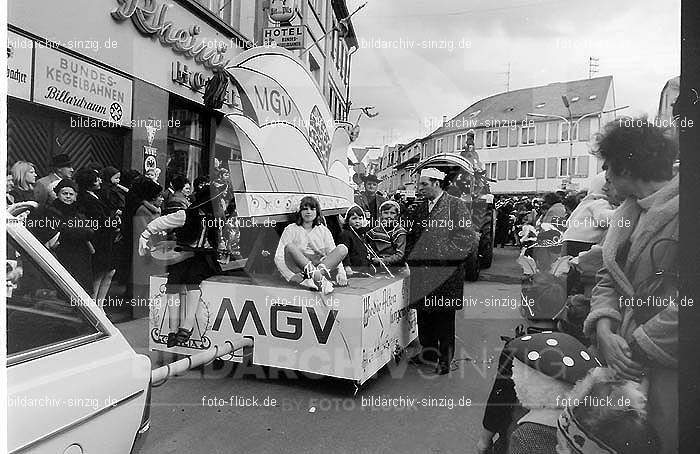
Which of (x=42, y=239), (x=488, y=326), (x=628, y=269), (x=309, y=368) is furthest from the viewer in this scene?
(x=309, y=368)

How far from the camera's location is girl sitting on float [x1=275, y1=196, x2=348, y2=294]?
245cm

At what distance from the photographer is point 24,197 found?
1640 millimetres

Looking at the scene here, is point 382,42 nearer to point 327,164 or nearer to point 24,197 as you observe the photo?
point 327,164

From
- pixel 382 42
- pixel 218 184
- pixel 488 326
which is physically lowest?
pixel 488 326

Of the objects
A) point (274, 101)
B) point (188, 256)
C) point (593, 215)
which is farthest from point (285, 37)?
point (593, 215)

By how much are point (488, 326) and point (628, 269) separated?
0.67 metres

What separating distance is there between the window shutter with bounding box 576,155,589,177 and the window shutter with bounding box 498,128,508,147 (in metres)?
0.24

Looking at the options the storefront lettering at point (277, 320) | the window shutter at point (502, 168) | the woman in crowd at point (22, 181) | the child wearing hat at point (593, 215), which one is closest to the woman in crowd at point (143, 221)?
the woman in crowd at point (22, 181)

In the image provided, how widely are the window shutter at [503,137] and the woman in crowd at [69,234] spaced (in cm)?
142

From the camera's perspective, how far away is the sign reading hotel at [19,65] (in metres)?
1.62

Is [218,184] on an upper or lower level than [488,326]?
upper

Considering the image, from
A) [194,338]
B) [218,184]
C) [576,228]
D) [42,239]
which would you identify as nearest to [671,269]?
[576,228]

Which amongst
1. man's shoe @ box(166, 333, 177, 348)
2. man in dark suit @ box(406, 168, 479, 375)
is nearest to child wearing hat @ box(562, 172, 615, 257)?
man in dark suit @ box(406, 168, 479, 375)

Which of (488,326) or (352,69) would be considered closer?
(352,69)
